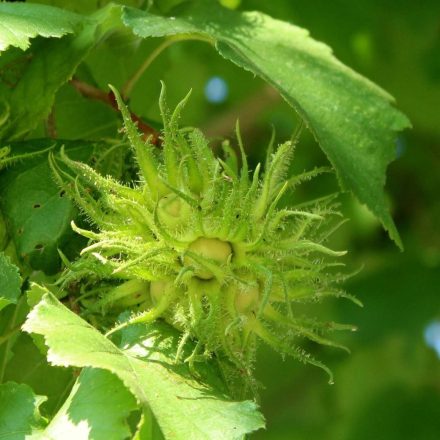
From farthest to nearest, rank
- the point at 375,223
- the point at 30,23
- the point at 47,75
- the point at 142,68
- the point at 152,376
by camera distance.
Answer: the point at 375,223, the point at 142,68, the point at 47,75, the point at 30,23, the point at 152,376

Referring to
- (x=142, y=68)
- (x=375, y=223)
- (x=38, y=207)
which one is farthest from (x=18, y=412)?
(x=375, y=223)

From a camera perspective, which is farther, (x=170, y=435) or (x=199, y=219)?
(x=199, y=219)

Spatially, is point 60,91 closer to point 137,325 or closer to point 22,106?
point 22,106

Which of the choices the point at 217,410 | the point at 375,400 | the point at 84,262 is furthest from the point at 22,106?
the point at 375,400

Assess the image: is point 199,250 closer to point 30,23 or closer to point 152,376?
point 152,376

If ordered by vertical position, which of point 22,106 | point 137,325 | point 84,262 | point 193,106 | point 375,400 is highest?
point 22,106

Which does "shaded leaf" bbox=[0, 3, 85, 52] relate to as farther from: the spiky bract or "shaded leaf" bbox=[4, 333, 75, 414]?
"shaded leaf" bbox=[4, 333, 75, 414]
